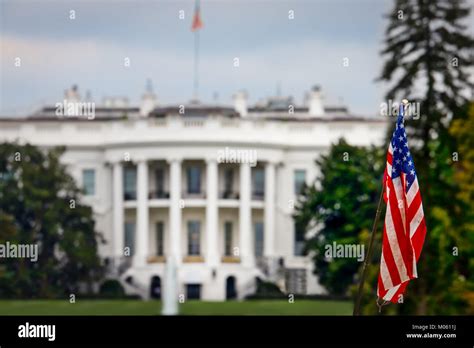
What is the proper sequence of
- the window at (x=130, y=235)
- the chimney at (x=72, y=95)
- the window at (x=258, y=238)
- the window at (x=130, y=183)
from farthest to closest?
the window at (x=130, y=183) → the window at (x=258, y=238) → the window at (x=130, y=235) → the chimney at (x=72, y=95)

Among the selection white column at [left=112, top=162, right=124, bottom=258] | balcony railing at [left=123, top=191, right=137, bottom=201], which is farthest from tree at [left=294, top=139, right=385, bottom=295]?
balcony railing at [left=123, top=191, right=137, bottom=201]

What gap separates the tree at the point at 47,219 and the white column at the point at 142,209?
10885 millimetres

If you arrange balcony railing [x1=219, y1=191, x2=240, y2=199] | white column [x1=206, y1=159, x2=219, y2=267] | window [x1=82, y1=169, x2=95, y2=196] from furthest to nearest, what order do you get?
balcony railing [x1=219, y1=191, x2=240, y2=199]
white column [x1=206, y1=159, x2=219, y2=267]
window [x1=82, y1=169, x2=95, y2=196]

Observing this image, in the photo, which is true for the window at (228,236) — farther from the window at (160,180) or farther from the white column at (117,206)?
the white column at (117,206)

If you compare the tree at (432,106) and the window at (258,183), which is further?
the window at (258,183)

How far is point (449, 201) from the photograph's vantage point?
4869cm

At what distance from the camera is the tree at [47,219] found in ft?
217

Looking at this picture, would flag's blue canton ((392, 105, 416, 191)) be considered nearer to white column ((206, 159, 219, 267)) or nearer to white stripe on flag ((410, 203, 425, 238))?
white stripe on flag ((410, 203, 425, 238))

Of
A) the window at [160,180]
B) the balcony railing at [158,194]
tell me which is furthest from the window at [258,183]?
the window at [160,180]

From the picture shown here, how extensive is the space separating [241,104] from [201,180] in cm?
915

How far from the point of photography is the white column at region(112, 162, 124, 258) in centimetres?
8307

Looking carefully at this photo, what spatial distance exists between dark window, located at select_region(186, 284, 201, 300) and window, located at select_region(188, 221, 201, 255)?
4.16 metres

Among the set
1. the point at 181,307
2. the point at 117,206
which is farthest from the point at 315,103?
the point at 181,307

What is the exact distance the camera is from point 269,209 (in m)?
87.2
